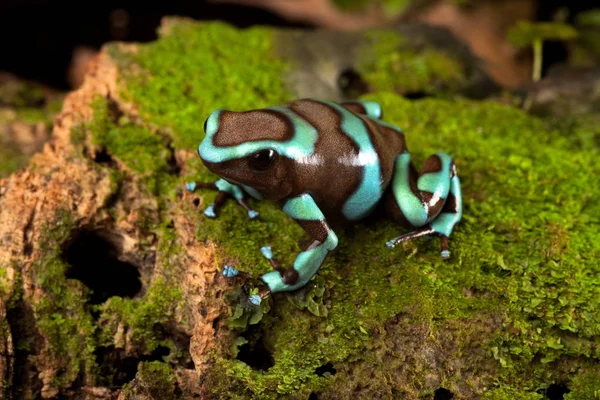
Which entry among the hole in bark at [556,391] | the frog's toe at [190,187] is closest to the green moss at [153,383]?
the frog's toe at [190,187]

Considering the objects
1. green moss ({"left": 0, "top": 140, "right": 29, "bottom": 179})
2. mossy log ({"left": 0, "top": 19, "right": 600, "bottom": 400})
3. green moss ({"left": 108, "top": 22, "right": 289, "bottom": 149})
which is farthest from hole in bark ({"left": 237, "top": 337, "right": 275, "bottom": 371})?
green moss ({"left": 0, "top": 140, "right": 29, "bottom": 179})

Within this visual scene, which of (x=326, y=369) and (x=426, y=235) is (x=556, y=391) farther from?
(x=326, y=369)

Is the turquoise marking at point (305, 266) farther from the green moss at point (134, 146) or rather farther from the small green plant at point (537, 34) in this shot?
the small green plant at point (537, 34)

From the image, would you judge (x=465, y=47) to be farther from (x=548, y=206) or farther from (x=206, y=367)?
(x=206, y=367)

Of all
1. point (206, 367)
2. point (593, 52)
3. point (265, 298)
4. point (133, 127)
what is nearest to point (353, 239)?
point (265, 298)

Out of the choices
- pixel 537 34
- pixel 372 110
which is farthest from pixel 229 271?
pixel 537 34

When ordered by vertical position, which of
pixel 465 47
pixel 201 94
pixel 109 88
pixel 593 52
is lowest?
pixel 593 52
